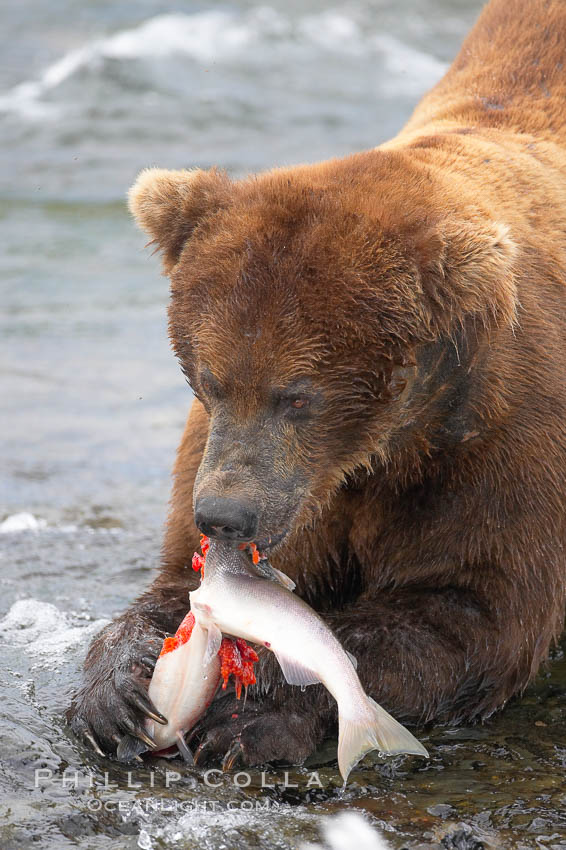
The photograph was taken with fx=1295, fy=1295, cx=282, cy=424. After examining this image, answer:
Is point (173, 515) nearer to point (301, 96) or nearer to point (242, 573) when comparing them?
point (242, 573)

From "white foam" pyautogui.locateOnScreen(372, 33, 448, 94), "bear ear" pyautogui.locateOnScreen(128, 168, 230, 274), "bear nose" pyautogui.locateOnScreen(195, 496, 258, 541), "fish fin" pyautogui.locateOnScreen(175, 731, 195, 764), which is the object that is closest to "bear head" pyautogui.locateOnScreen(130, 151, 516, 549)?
"bear nose" pyautogui.locateOnScreen(195, 496, 258, 541)

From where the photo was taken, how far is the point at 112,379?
9.42 m

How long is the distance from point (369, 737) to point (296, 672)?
31 centimetres

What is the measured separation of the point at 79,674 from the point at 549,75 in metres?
3.24

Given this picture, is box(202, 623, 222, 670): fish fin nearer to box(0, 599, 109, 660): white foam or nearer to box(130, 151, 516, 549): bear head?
box(130, 151, 516, 549): bear head

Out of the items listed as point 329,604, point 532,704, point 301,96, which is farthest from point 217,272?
point 301,96

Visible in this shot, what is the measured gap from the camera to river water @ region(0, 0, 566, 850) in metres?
3.78

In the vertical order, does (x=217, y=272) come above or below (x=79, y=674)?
above

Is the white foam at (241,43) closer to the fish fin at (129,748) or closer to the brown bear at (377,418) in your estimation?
the brown bear at (377,418)

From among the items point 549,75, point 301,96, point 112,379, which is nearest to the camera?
point 549,75

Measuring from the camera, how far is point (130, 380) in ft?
30.9

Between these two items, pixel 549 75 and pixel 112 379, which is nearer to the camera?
pixel 549 75

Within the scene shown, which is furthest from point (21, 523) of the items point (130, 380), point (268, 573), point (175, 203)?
point (268, 573)

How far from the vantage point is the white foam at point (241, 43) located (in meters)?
18.7
